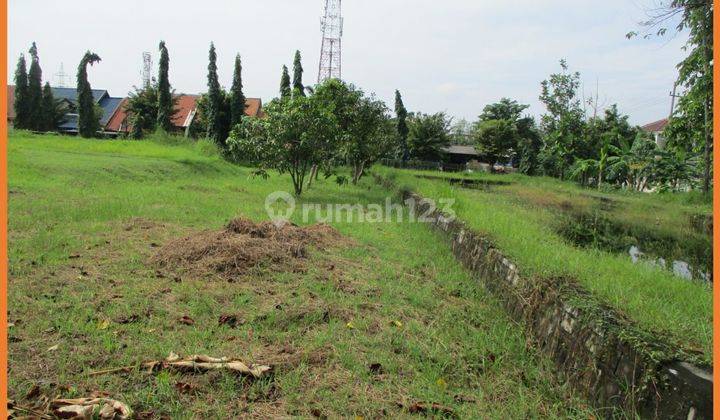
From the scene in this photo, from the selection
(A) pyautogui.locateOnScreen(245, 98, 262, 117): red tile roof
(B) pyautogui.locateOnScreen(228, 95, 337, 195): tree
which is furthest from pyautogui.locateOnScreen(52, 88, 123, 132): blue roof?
(B) pyautogui.locateOnScreen(228, 95, 337, 195): tree

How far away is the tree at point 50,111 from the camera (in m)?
32.3

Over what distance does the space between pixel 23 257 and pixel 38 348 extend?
8.30 ft

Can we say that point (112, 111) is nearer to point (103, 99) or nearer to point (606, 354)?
point (103, 99)

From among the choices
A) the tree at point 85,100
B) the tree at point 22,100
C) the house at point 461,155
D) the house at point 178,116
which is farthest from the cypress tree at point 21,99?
the house at point 461,155

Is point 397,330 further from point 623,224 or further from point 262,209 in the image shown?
point 623,224

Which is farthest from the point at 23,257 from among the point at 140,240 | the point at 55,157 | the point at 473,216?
the point at 55,157

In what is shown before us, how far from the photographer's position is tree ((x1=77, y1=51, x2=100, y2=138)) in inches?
1126

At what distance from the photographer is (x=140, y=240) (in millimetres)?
6387

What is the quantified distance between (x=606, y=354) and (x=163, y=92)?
3221cm

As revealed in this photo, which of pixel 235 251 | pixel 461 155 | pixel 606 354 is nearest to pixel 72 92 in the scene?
pixel 461 155

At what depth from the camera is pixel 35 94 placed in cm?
3147

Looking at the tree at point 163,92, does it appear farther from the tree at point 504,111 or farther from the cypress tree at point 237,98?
the tree at point 504,111

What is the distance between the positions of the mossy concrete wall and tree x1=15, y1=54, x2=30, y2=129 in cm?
3666

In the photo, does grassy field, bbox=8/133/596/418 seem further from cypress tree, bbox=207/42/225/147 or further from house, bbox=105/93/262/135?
A: house, bbox=105/93/262/135
